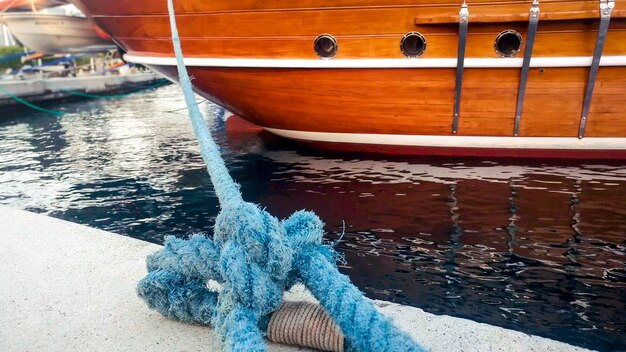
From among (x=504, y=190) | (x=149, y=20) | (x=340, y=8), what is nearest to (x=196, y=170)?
(x=149, y=20)

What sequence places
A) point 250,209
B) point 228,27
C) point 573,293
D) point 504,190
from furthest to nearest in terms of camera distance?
point 228,27, point 504,190, point 573,293, point 250,209

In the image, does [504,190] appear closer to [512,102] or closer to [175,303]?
[512,102]

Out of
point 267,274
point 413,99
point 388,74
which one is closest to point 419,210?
point 413,99

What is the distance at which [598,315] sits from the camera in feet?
8.78

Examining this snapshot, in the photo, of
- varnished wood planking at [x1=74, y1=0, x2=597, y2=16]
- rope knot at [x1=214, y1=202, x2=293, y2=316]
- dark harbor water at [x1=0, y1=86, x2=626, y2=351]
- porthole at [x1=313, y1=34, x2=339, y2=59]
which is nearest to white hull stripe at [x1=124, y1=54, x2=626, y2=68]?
porthole at [x1=313, y1=34, x2=339, y2=59]

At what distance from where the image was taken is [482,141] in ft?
19.4

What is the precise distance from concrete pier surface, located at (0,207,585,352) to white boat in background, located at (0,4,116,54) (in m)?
12.4

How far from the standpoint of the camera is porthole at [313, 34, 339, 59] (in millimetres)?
5684

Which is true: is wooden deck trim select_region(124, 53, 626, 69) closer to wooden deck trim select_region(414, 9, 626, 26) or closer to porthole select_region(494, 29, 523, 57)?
porthole select_region(494, 29, 523, 57)

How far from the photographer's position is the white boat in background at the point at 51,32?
46.1 ft

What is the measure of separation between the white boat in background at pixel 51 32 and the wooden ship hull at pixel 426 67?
9212mm

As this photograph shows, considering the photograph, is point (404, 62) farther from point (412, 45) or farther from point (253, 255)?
point (253, 255)

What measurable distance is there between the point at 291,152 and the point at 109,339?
206 inches

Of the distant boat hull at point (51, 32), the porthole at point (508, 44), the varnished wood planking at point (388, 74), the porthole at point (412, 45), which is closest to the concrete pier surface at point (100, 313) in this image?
the varnished wood planking at point (388, 74)
